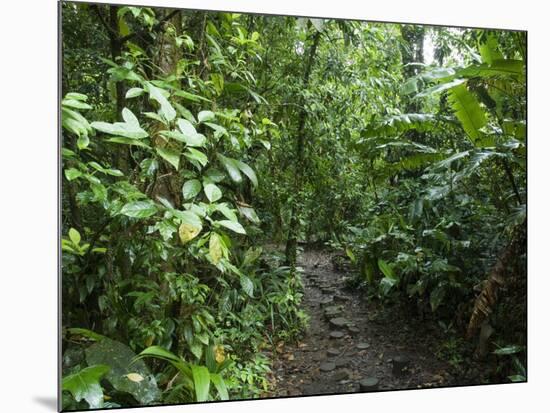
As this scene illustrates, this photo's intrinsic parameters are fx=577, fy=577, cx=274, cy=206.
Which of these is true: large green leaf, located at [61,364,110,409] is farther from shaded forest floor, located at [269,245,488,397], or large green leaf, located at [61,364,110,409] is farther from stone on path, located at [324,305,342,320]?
stone on path, located at [324,305,342,320]

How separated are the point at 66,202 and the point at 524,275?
2105mm

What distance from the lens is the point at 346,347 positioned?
2.53 m

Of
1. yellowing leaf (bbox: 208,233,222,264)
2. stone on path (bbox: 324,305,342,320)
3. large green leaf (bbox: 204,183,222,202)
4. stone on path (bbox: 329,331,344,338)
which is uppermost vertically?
large green leaf (bbox: 204,183,222,202)

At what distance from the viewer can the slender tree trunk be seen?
97.1 inches

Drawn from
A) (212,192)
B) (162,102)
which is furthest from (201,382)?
(162,102)

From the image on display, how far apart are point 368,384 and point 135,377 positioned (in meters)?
1.01

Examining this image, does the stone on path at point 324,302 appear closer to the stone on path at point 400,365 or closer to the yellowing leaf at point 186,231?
the stone on path at point 400,365

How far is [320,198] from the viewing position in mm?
2508

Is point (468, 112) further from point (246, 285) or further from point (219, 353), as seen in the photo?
point (219, 353)

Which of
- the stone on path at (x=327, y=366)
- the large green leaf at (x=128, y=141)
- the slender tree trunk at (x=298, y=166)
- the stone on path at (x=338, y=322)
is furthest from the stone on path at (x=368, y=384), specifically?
the large green leaf at (x=128, y=141)

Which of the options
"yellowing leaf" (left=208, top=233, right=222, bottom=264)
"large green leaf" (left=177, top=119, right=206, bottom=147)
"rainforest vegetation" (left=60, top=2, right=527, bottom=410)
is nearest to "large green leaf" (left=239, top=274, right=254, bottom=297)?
"rainforest vegetation" (left=60, top=2, right=527, bottom=410)

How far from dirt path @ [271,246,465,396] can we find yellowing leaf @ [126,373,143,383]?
56 cm

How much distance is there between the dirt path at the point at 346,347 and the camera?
8.11 feet

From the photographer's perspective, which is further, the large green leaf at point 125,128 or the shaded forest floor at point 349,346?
the shaded forest floor at point 349,346
